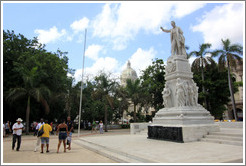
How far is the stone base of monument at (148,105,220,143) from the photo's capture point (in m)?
9.88

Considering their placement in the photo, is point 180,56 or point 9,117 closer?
point 180,56

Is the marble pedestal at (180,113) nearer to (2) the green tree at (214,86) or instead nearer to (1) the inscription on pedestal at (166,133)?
(1) the inscription on pedestal at (166,133)

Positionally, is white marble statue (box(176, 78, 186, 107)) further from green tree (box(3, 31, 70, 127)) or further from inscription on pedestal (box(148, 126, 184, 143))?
green tree (box(3, 31, 70, 127))

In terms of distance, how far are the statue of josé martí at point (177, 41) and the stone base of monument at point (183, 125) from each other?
398 cm

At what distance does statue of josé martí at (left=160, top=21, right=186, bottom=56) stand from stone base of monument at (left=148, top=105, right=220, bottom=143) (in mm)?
3981

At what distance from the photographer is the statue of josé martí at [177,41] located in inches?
515

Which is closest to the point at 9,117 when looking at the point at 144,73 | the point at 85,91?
the point at 85,91

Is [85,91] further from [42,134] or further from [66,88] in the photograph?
[42,134]

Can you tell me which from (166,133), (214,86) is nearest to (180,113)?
(166,133)

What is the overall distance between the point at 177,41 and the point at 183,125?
588 centimetres

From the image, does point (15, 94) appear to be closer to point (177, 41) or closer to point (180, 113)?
point (177, 41)

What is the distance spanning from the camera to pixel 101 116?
103 ft

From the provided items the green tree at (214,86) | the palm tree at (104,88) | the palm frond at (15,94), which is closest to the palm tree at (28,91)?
the palm frond at (15,94)

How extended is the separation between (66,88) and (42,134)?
19311 millimetres
